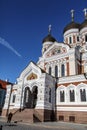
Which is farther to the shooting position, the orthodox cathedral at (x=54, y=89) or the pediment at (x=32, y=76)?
the pediment at (x=32, y=76)

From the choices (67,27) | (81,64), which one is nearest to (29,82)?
(81,64)

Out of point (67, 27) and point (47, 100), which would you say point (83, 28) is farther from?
point (47, 100)

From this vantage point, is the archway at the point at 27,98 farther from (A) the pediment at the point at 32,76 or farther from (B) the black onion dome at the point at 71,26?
(B) the black onion dome at the point at 71,26

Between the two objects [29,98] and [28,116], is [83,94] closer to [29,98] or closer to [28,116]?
[28,116]

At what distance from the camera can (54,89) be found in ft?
80.2

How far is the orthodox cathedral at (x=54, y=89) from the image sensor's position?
21125 millimetres

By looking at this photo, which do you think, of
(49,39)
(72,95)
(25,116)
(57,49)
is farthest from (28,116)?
(49,39)

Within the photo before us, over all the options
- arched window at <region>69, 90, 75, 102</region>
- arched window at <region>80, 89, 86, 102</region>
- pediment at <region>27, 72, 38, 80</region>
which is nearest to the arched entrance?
pediment at <region>27, 72, 38, 80</region>

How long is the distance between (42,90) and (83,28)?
1987 centimetres

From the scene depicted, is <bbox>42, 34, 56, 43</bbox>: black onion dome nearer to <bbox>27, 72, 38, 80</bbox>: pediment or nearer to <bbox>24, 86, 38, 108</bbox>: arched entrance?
<bbox>27, 72, 38, 80</bbox>: pediment

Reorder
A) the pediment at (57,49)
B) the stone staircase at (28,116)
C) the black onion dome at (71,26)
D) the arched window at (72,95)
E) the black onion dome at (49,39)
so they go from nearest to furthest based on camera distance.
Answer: the stone staircase at (28,116)
the arched window at (72,95)
the pediment at (57,49)
the black onion dome at (71,26)
the black onion dome at (49,39)

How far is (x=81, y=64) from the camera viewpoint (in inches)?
1176

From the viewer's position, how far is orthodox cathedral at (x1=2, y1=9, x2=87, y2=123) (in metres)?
21.1

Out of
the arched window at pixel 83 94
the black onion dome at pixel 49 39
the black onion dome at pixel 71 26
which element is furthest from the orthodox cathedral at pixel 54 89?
the black onion dome at pixel 49 39
